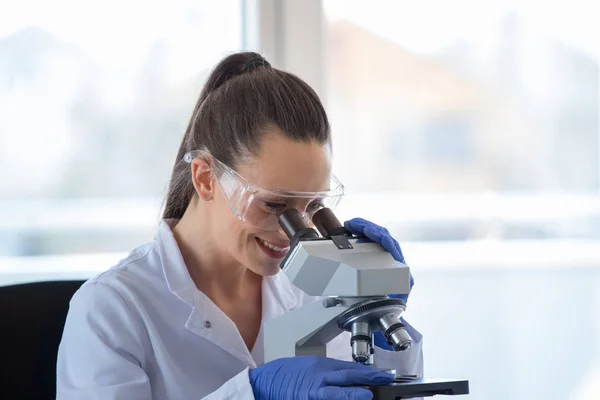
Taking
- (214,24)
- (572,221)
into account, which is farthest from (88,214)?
(572,221)

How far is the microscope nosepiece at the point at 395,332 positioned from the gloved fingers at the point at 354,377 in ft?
0.19

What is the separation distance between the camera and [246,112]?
156 cm

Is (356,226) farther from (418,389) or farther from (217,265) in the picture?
(217,265)

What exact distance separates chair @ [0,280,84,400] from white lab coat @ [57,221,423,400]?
0.29ft

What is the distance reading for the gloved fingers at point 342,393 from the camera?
1.16 metres

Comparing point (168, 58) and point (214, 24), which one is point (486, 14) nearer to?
point (214, 24)

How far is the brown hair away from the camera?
1513 millimetres

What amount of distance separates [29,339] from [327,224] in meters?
0.69

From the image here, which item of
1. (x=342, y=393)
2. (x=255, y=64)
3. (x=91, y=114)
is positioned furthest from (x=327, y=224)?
(x=91, y=114)

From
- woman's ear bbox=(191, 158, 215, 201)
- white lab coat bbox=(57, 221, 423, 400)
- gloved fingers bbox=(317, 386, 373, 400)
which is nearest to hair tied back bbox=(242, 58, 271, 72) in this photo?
woman's ear bbox=(191, 158, 215, 201)

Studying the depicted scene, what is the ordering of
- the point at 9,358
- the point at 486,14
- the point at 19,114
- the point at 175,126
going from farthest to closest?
1. the point at 486,14
2. the point at 175,126
3. the point at 19,114
4. the point at 9,358

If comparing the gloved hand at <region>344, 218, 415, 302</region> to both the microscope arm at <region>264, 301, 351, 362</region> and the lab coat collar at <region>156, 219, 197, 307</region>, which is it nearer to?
the microscope arm at <region>264, 301, 351, 362</region>

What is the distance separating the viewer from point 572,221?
114 inches

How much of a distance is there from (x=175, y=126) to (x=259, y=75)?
101 centimetres
